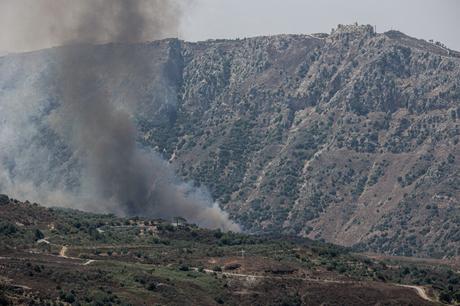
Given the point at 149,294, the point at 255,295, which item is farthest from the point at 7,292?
the point at 255,295

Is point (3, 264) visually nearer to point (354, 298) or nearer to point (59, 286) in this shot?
point (59, 286)

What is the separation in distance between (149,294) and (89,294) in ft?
35.6

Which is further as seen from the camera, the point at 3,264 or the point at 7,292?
the point at 3,264

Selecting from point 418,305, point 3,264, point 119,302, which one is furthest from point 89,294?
point 418,305

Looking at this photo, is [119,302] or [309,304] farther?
[309,304]

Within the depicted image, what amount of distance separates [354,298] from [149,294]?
3096 cm

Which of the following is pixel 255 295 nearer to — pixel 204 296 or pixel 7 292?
pixel 204 296

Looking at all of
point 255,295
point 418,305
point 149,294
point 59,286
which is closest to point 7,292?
point 59,286

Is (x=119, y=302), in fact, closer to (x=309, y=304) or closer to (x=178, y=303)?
(x=178, y=303)

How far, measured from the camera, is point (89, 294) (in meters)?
184

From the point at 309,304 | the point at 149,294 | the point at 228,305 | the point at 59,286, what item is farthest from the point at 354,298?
the point at 59,286

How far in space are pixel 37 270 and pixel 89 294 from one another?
1183cm

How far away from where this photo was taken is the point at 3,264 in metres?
193

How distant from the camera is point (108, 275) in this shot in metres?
197
